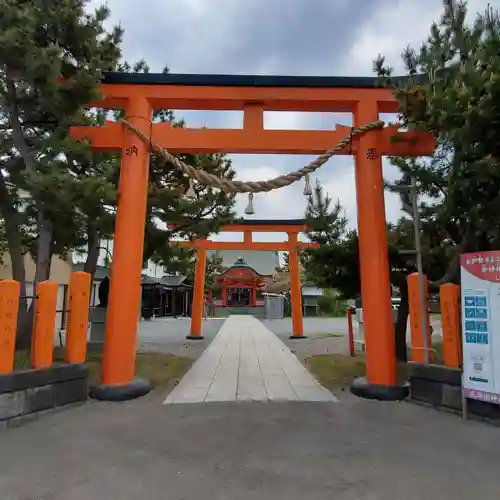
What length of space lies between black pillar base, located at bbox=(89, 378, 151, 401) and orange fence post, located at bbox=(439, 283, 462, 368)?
12.8ft

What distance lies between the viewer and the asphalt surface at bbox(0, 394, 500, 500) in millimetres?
2826

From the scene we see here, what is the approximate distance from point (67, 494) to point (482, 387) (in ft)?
12.7

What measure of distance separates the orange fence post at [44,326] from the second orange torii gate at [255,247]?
9173 millimetres

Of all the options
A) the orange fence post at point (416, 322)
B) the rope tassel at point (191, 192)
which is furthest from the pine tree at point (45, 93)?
the orange fence post at point (416, 322)

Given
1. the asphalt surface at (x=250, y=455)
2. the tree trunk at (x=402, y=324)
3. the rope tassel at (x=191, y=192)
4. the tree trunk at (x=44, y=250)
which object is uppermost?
the rope tassel at (x=191, y=192)

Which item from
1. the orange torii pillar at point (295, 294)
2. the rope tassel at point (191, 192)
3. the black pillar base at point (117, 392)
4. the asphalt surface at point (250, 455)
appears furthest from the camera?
the orange torii pillar at point (295, 294)

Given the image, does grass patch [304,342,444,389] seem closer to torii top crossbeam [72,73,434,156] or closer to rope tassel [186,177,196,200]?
torii top crossbeam [72,73,434,156]

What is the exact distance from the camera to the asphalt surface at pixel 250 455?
9.27ft

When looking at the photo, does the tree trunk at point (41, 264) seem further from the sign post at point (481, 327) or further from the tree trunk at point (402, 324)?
the tree trunk at point (402, 324)

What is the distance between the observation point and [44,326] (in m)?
4.62

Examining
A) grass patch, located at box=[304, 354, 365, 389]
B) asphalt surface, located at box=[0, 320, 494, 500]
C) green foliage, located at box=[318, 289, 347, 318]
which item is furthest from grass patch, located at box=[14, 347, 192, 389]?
green foliage, located at box=[318, 289, 347, 318]

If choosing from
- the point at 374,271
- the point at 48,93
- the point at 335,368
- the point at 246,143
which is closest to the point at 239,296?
the point at 335,368

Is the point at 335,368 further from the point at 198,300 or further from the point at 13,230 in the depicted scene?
the point at 198,300

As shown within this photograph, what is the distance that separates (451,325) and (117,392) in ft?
13.7
